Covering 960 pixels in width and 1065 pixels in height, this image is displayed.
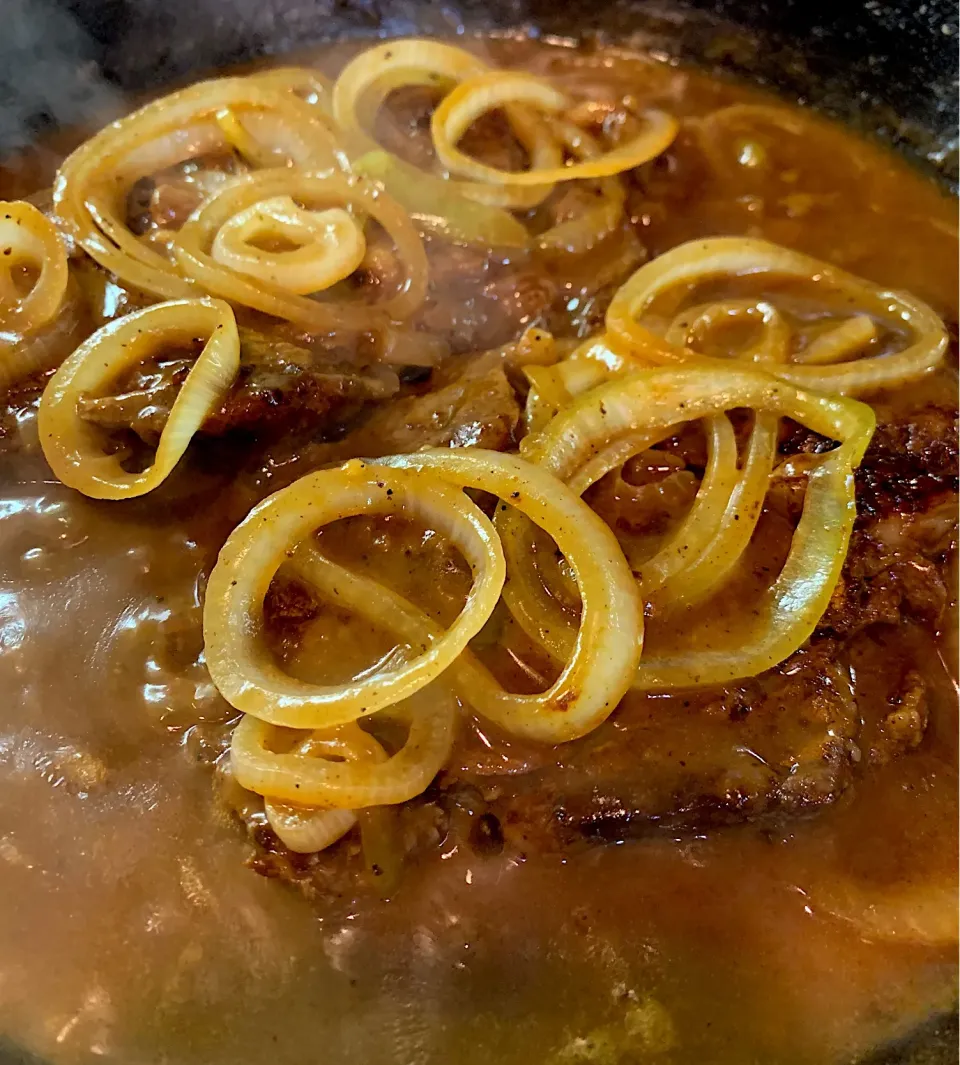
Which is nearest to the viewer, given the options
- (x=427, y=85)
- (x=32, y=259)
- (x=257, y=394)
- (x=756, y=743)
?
(x=756, y=743)

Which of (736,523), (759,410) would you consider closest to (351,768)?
(736,523)

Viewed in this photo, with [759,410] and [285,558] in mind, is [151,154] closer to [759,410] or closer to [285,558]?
[285,558]

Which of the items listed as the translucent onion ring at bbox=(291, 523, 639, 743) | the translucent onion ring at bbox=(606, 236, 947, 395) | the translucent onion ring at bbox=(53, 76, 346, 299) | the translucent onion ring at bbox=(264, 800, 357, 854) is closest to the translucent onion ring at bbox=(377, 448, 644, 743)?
the translucent onion ring at bbox=(291, 523, 639, 743)

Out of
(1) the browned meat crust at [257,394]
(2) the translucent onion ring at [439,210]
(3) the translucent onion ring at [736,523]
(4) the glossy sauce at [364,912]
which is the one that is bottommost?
(4) the glossy sauce at [364,912]

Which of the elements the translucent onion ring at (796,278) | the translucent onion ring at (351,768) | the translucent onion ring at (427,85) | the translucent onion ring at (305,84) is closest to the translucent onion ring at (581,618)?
the translucent onion ring at (351,768)

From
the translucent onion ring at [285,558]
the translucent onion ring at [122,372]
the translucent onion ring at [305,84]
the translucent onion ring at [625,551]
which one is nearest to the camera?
the translucent onion ring at [285,558]

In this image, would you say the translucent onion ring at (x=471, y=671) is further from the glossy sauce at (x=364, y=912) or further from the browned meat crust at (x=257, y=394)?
the browned meat crust at (x=257, y=394)

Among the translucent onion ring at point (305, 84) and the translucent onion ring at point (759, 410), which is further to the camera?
the translucent onion ring at point (305, 84)
